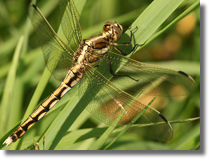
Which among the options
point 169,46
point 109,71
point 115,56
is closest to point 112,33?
point 115,56

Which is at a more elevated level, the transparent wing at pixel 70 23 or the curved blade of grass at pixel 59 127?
the transparent wing at pixel 70 23

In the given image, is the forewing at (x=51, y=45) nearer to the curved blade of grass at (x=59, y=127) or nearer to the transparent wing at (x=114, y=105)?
the transparent wing at (x=114, y=105)

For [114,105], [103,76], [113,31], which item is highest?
[113,31]

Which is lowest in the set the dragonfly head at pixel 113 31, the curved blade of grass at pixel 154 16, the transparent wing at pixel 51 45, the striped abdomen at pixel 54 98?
the curved blade of grass at pixel 154 16

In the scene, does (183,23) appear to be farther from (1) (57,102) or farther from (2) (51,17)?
(1) (57,102)

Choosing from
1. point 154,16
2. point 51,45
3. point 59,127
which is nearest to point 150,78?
point 154,16

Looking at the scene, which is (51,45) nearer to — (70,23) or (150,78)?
(70,23)

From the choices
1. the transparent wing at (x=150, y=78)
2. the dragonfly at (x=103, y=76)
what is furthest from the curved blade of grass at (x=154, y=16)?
the transparent wing at (x=150, y=78)
